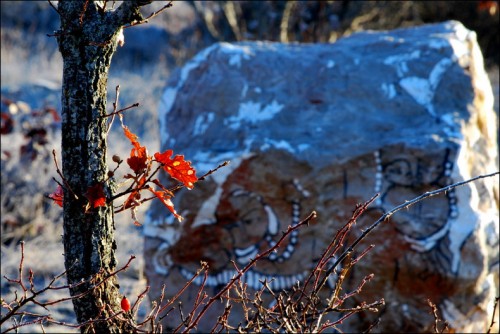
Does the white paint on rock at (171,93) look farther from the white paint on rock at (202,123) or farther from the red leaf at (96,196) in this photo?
the red leaf at (96,196)

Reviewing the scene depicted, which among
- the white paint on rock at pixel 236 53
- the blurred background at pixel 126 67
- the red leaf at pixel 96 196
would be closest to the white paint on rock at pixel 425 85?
the white paint on rock at pixel 236 53

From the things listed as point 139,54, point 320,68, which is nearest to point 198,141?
point 320,68

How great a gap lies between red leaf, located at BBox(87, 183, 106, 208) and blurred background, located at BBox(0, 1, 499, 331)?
728 millimetres

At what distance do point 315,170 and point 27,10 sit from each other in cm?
1071

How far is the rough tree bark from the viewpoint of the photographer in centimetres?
153

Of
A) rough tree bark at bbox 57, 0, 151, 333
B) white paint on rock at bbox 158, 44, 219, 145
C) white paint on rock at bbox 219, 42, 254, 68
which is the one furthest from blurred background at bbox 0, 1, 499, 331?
white paint on rock at bbox 219, 42, 254, 68

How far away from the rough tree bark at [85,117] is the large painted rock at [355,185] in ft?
4.80

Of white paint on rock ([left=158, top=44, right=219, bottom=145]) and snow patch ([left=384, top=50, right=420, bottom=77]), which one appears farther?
white paint on rock ([left=158, top=44, right=219, bottom=145])

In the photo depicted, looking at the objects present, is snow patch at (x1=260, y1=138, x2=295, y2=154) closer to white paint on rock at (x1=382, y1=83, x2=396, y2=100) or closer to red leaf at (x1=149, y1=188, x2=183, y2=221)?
white paint on rock at (x1=382, y1=83, x2=396, y2=100)

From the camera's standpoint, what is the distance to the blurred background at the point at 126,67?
199 inches

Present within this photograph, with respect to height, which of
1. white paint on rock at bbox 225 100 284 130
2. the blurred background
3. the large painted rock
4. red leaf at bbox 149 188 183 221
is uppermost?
the blurred background

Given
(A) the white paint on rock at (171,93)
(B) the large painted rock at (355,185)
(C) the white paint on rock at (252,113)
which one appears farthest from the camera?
(A) the white paint on rock at (171,93)

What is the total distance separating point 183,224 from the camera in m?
3.33

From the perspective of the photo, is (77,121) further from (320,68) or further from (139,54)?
Answer: (139,54)
